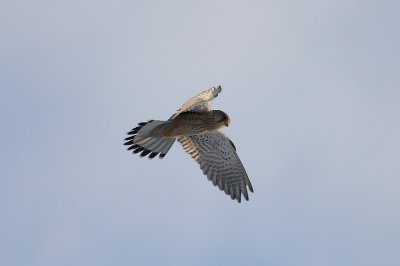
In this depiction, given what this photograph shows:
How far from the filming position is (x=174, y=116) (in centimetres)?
1670

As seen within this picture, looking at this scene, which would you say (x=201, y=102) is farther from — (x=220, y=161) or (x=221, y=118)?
(x=220, y=161)

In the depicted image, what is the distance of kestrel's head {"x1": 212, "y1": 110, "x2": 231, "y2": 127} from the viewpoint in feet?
56.3

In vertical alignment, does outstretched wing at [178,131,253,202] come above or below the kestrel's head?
below

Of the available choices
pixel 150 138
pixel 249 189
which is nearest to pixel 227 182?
pixel 249 189

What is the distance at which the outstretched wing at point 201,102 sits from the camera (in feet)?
55.1

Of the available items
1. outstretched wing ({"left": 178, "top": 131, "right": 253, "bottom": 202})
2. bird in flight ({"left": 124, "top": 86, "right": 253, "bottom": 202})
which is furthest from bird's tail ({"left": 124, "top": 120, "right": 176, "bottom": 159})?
outstretched wing ({"left": 178, "top": 131, "right": 253, "bottom": 202})

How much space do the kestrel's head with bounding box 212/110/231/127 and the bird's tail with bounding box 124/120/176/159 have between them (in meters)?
0.93

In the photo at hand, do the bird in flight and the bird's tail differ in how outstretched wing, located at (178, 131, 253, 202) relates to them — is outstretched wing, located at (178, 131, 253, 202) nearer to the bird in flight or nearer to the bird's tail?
the bird in flight

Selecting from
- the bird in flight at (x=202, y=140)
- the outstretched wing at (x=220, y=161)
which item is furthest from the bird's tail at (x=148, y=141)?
the outstretched wing at (x=220, y=161)

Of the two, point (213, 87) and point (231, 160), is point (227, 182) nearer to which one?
point (231, 160)

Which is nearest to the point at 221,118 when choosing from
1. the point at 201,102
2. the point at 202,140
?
the point at 201,102

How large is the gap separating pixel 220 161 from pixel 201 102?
1.38m

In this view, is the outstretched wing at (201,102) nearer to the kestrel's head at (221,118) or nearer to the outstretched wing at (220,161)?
the kestrel's head at (221,118)

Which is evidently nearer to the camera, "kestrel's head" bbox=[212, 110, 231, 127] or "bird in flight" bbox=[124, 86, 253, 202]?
"bird in flight" bbox=[124, 86, 253, 202]
